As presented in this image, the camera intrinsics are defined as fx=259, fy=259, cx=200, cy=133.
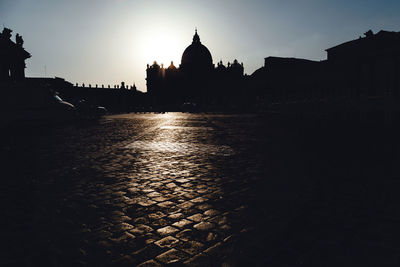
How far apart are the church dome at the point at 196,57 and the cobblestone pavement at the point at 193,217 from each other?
8853 centimetres

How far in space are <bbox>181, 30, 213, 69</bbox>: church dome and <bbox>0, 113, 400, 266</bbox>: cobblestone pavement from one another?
88.5 m

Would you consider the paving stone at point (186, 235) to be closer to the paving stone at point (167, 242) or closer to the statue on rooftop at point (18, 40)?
the paving stone at point (167, 242)

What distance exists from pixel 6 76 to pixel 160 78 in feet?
229

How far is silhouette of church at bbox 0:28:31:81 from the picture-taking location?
74.8 ft

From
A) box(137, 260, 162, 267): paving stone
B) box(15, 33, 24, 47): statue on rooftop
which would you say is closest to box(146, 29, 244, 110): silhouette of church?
Result: box(15, 33, 24, 47): statue on rooftop

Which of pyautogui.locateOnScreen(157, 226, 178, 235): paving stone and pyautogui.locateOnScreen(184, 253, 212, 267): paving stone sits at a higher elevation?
pyautogui.locateOnScreen(157, 226, 178, 235): paving stone

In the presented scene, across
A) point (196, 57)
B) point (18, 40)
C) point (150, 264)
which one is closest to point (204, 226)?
point (150, 264)

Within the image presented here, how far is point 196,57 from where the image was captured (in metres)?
90.5

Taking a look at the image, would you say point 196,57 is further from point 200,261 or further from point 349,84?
point 200,261

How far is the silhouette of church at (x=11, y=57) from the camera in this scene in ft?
74.8

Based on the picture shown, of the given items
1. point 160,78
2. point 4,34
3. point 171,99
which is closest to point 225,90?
point 171,99

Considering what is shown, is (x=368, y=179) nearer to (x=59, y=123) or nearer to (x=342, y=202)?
(x=342, y=202)

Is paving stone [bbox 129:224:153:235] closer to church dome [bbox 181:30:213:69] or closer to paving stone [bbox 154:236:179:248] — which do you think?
paving stone [bbox 154:236:179:248]

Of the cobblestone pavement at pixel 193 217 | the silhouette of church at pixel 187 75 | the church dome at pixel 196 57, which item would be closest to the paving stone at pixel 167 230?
the cobblestone pavement at pixel 193 217
